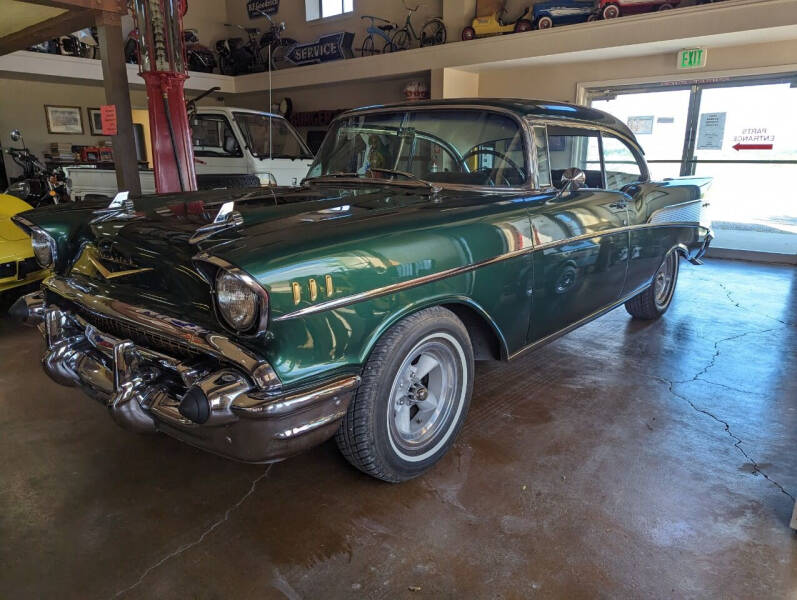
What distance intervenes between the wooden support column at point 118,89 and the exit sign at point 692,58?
285 inches

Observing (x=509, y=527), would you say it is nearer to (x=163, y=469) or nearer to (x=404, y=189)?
(x=163, y=469)

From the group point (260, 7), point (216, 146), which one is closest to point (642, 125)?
point (216, 146)

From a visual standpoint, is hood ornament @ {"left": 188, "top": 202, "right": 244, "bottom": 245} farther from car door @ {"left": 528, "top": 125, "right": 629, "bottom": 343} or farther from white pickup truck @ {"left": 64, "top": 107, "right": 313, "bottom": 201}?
white pickup truck @ {"left": 64, "top": 107, "right": 313, "bottom": 201}

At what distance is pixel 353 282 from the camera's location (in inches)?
72.6

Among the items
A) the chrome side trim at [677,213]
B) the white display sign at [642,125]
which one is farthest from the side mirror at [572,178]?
the white display sign at [642,125]

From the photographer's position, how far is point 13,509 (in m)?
2.13

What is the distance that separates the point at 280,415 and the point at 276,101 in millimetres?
13675

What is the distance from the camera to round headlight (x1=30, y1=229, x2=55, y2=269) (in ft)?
8.37

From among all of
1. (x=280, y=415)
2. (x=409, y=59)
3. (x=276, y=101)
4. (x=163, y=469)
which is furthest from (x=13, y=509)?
(x=276, y=101)

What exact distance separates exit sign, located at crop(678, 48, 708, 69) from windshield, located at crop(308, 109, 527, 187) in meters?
6.49

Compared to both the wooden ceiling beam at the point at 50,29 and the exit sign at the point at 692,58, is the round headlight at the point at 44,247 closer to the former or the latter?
the wooden ceiling beam at the point at 50,29

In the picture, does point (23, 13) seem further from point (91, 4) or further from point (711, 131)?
point (711, 131)

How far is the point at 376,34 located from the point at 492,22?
3486 millimetres

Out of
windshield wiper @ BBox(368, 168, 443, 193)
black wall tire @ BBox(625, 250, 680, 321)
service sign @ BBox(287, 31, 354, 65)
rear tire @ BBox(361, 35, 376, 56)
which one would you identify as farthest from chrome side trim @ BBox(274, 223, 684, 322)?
service sign @ BBox(287, 31, 354, 65)
